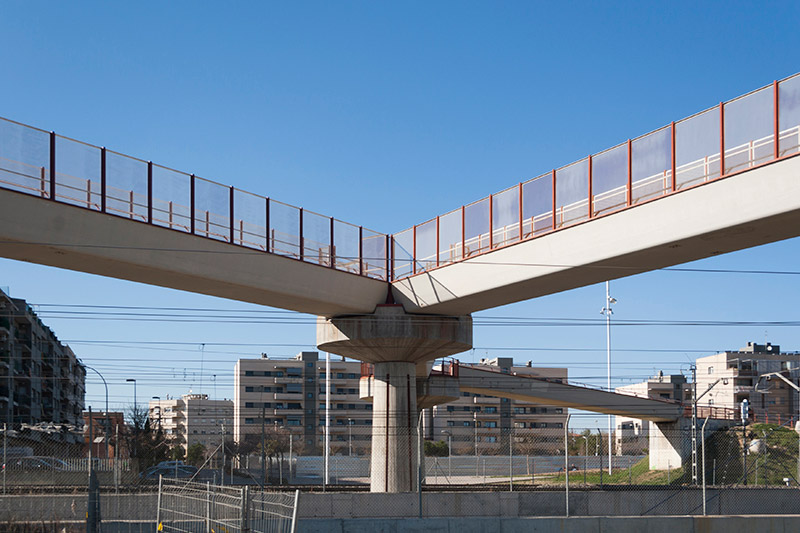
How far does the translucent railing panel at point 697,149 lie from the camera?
21641 mm

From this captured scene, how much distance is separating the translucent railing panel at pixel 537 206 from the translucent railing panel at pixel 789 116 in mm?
7301

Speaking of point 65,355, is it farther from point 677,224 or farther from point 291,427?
point 677,224

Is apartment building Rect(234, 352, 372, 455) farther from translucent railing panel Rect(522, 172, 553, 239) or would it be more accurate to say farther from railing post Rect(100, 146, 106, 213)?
railing post Rect(100, 146, 106, 213)

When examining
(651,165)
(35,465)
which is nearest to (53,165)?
(651,165)

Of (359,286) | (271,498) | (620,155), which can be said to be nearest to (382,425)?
(359,286)

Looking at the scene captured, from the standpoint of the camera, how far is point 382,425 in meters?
34.5

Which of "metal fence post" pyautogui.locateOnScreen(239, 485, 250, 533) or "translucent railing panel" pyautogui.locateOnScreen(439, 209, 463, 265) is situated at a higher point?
"translucent railing panel" pyautogui.locateOnScreen(439, 209, 463, 265)

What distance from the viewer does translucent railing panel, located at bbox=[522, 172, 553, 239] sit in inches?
1031

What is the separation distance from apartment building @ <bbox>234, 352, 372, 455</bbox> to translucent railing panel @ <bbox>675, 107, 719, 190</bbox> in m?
97.1

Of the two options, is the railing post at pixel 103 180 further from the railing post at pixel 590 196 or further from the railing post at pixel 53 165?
the railing post at pixel 590 196

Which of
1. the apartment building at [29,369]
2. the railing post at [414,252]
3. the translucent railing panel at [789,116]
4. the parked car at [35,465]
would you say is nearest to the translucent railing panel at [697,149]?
the translucent railing panel at [789,116]

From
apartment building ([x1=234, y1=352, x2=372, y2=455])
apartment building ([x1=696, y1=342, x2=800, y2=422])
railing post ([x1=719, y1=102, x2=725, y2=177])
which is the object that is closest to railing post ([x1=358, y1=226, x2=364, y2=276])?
railing post ([x1=719, y1=102, x2=725, y2=177])

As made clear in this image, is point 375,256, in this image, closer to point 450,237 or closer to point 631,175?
point 450,237

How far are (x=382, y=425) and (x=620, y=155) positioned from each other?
614 inches
